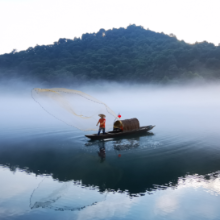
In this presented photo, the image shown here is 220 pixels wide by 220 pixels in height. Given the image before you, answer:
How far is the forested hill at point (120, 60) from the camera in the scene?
463ft

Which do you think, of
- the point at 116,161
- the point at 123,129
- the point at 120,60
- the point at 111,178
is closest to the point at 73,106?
the point at 116,161

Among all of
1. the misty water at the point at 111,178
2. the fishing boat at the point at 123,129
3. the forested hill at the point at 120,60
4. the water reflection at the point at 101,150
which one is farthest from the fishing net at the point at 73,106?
the forested hill at the point at 120,60

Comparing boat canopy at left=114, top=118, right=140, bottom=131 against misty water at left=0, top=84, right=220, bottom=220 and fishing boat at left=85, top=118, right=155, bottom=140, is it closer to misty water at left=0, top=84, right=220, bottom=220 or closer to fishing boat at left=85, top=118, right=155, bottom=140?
fishing boat at left=85, top=118, right=155, bottom=140

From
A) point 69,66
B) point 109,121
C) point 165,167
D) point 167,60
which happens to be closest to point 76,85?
point 69,66

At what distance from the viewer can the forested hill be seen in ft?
463

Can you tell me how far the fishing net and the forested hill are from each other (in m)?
124

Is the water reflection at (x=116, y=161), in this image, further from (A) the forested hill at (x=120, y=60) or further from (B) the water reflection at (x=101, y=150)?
(A) the forested hill at (x=120, y=60)

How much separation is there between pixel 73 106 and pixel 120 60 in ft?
484

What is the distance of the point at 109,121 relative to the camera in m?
26.9

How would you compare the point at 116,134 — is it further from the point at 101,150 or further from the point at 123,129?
the point at 101,150

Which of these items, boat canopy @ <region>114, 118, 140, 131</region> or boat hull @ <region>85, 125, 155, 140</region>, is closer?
boat hull @ <region>85, 125, 155, 140</region>

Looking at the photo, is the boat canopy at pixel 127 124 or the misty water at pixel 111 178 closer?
the misty water at pixel 111 178

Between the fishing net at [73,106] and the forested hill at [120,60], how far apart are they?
406 feet

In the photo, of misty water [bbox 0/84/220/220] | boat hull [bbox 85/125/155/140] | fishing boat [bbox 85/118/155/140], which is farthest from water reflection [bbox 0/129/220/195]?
fishing boat [bbox 85/118/155/140]
